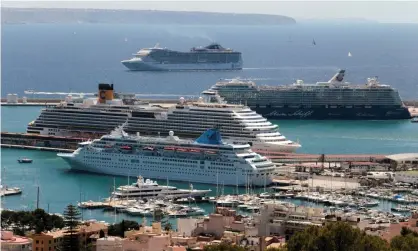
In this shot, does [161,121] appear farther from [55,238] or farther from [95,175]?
[55,238]

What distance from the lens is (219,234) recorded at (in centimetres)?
2561

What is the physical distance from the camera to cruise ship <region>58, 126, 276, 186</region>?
37.4 metres

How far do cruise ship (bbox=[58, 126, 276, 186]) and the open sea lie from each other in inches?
20.4

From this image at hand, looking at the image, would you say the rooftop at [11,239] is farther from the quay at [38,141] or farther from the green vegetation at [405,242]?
the quay at [38,141]

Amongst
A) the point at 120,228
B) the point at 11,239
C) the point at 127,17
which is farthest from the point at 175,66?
the point at 127,17

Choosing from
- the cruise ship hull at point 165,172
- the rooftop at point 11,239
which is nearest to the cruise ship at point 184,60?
the cruise ship hull at point 165,172

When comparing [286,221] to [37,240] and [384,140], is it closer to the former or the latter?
[37,240]

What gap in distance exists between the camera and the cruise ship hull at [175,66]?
8275cm

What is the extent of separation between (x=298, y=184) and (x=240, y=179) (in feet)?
4.53

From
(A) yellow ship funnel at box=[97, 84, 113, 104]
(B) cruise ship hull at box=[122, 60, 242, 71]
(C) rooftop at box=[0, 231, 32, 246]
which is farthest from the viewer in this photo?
(B) cruise ship hull at box=[122, 60, 242, 71]

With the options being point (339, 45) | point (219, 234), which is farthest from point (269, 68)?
point (219, 234)

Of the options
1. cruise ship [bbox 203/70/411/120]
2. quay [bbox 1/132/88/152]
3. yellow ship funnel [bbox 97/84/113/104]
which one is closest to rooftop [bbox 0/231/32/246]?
quay [bbox 1/132/88/152]

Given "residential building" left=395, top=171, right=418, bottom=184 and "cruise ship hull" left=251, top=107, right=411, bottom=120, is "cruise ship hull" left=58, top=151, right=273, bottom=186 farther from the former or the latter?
"cruise ship hull" left=251, top=107, right=411, bottom=120

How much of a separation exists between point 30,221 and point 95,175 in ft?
40.5
